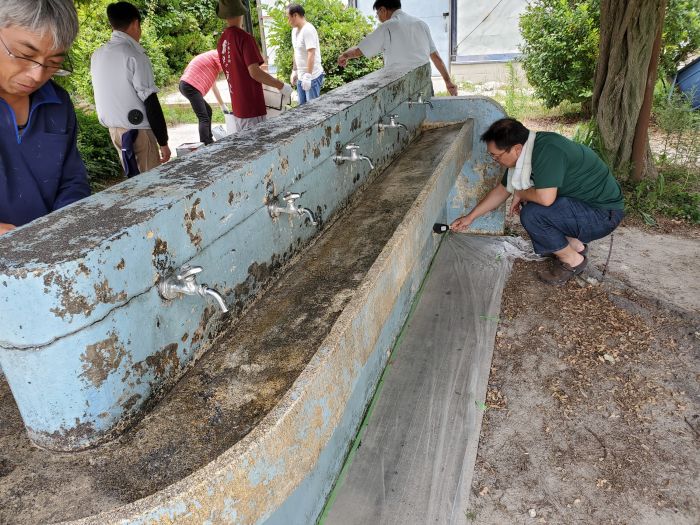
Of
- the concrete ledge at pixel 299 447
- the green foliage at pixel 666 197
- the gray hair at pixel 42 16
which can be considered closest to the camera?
the concrete ledge at pixel 299 447

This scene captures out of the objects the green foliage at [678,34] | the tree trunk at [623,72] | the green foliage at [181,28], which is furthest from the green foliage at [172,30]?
the green foliage at [678,34]

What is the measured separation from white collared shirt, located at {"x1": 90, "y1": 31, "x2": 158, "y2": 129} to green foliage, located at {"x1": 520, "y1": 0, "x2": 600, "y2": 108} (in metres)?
6.11

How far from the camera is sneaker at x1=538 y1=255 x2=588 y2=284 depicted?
401 centimetres

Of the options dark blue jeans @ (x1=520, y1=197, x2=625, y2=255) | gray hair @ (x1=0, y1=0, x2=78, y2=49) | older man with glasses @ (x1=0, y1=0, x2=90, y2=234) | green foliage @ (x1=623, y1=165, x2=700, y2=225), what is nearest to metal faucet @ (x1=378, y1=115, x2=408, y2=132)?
dark blue jeans @ (x1=520, y1=197, x2=625, y2=255)

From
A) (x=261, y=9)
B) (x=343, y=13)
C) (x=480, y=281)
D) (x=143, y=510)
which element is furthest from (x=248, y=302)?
(x=261, y=9)

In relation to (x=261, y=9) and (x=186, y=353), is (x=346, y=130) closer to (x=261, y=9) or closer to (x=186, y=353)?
(x=186, y=353)

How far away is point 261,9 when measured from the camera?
11055mm

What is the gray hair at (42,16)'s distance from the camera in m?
1.41

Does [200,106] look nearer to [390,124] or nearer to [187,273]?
[390,124]

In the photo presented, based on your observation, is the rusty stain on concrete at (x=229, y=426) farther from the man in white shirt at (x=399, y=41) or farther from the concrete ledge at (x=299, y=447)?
the man in white shirt at (x=399, y=41)

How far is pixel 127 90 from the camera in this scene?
13.0 ft

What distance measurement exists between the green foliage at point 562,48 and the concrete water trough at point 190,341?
6.54 metres

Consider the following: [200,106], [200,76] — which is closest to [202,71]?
[200,76]

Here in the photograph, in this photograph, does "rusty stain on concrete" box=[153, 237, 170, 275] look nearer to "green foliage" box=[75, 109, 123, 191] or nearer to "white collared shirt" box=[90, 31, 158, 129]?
"white collared shirt" box=[90, 31, 158, 129]
